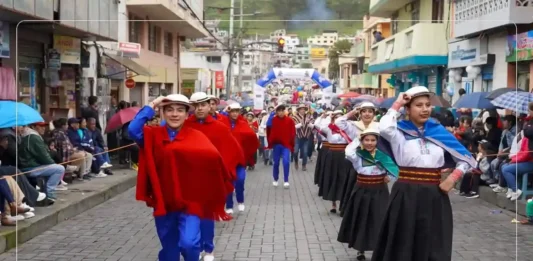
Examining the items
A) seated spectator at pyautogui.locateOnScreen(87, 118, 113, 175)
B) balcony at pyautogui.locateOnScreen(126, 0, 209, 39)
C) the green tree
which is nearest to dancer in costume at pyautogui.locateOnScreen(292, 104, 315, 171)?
balcony at pyautogui.locateOnScreen(126, 0, 209, 39)

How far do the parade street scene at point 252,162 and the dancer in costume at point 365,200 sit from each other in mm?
17

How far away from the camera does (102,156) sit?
17.3 meters

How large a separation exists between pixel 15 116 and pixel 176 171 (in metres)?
4.38

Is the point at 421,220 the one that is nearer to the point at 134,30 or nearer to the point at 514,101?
the point at 514,101

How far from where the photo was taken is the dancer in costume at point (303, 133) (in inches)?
882

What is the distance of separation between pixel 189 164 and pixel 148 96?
27119 millimetres

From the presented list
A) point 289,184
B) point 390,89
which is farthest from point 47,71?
point 390,89

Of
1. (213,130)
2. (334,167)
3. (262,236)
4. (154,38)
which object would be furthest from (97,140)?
(154,38)

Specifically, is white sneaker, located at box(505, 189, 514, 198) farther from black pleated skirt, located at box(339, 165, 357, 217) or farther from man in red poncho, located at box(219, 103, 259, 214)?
man in red poncho, located at box(219, 103, 259, 214)

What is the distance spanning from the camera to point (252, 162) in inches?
519

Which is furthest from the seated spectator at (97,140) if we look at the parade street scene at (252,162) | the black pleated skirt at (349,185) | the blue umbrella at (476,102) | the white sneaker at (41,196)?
the blue umbrella at (476,102)

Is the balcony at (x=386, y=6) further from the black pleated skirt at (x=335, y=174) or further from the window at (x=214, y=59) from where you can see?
the window at (x=214, y=59)

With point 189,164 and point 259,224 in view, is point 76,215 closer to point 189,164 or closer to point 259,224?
point 259,224

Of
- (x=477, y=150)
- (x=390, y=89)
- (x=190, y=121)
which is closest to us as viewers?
(x=190, y=121)
